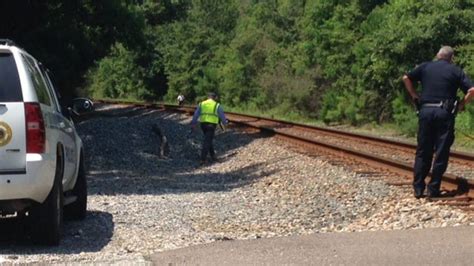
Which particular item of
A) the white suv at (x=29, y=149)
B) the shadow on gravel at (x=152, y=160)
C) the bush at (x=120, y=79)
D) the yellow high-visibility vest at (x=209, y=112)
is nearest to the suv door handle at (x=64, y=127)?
the white suv at (x=29, y=149)

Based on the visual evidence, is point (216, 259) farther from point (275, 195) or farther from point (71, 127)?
point (275, 195)

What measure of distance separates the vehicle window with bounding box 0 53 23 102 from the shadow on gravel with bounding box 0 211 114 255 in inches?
53.9

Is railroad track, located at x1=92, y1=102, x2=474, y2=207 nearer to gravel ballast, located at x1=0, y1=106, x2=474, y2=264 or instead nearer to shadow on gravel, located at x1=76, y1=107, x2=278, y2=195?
gravel ballast, located at x1=0, y1=106, x2=474, y2=264

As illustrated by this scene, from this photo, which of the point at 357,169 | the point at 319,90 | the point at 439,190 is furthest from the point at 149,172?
the point at 319,90

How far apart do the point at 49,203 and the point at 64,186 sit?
1154 mm

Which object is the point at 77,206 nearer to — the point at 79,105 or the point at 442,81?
the point at 79,105

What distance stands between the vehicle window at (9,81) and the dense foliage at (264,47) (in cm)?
1569

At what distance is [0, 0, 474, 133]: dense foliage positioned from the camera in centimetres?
2800

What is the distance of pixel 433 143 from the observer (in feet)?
36.9

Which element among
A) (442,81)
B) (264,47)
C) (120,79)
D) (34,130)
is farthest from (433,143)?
(120,79)

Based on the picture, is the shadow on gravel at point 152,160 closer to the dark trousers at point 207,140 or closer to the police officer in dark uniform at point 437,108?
the dark trousers at point 207,140

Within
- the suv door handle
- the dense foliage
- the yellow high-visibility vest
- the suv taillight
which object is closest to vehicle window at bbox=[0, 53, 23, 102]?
the suv taillight

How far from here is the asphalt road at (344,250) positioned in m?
7.32

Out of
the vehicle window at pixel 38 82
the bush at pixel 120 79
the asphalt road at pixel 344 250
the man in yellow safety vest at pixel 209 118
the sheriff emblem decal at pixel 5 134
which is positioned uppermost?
the vehicle window at pixel 38 82
